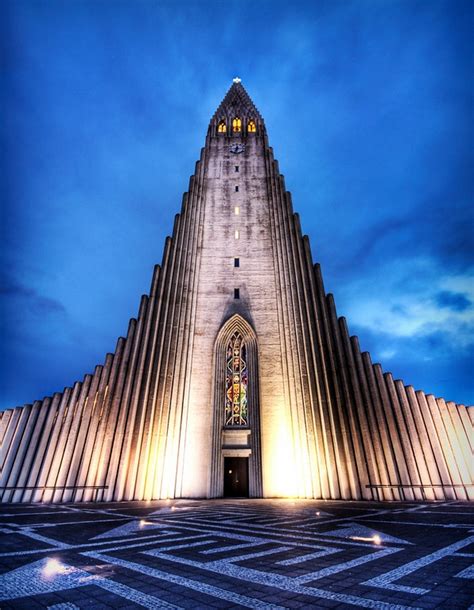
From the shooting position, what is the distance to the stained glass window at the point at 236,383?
18.5 meters

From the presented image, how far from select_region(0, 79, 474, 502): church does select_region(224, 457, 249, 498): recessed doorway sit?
0.07 meters

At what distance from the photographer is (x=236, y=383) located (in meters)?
19.3

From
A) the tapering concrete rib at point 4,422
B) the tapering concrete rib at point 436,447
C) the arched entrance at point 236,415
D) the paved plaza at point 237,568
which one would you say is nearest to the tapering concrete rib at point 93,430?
the tapering concrete rib at point 4,422

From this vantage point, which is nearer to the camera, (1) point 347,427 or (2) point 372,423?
(2) point 372,423

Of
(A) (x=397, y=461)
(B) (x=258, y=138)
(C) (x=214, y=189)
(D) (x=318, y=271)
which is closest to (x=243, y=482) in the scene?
(A) (x=397, y=461)

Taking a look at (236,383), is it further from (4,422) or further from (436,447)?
(4,422)

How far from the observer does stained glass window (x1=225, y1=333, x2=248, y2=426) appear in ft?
60.8

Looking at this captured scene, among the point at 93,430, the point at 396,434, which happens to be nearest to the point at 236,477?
the point at 93,430

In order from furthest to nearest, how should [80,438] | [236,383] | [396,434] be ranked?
[236,383]
[80,438]
[396,434]

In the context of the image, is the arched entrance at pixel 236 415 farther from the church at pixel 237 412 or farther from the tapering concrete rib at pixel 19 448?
the tapering concrete rib at pixel 19 448

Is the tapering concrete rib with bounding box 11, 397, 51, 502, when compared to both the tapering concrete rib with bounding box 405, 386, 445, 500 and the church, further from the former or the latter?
the tapering concrete rib with bounding box 405, 386, 445, 500

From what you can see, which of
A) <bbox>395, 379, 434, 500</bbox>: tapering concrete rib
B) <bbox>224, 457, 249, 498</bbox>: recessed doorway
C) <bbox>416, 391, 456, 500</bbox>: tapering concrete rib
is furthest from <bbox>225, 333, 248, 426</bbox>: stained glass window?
<bbox>416, 391, 456, 500</bbox>: tapering concrete rib

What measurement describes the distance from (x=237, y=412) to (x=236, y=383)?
1.60 meters

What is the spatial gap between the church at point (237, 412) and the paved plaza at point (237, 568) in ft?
31.8
